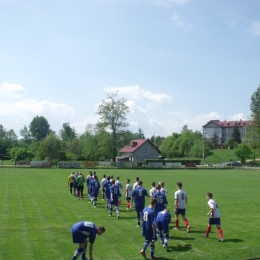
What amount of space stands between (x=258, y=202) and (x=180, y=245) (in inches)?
541

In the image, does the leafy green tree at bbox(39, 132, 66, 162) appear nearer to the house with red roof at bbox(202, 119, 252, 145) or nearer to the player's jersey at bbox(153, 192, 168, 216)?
the player's jersey at bbox(153, 192, 168, 216)

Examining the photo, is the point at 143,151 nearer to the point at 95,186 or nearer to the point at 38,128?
the point at 38,128

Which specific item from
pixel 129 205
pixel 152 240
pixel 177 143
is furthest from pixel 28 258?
pixel 177 143

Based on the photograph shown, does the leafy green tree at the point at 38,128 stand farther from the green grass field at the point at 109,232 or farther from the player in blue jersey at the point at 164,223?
the player in blue jersey at the point at 164,223

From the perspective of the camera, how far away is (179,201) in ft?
52.2

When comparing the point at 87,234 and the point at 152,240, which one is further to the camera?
the point at 152,240

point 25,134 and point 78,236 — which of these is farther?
point 25,134

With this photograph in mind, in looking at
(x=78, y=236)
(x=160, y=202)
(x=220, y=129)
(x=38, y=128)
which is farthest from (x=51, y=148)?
(x=220, y=129)

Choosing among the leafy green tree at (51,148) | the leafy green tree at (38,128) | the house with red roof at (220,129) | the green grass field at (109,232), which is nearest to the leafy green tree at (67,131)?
the leafy green tree at (38,128)

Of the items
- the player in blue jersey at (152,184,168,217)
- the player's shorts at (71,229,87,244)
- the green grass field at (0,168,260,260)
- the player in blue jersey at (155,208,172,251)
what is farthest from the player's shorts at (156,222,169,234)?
the player's shorts at (71,229,87,244)

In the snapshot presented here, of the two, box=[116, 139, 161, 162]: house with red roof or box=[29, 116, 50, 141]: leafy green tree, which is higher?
box=[29, 116, 50, 141]: leafy green tree

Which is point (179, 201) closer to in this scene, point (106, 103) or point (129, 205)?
point (129, 205)

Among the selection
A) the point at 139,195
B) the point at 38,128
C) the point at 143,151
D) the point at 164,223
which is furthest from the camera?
the point at 38,128

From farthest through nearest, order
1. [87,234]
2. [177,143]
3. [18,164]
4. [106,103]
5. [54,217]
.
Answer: [177,143] → [106,103] → [18,164] → [54,217] → [87,234]
